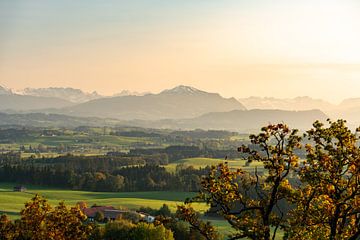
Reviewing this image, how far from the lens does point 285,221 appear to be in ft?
58.7

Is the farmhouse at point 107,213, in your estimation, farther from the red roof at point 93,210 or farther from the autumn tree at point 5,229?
the autumn tree at point 5,229

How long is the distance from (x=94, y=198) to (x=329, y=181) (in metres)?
109

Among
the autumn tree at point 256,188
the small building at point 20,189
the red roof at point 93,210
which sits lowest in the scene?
the small building at point 20,189

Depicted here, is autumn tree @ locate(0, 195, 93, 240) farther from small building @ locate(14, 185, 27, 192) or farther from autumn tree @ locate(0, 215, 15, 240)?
small building @ locate(14, 185, 27, 192)

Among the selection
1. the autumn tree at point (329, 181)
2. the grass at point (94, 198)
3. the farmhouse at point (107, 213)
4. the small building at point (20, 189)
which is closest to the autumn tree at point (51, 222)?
the autumn tree at point (329, 181)

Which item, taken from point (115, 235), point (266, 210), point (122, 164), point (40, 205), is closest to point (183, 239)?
point (115, 235)

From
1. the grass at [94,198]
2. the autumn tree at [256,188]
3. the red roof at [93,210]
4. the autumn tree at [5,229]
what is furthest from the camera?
the grass at [94,198]

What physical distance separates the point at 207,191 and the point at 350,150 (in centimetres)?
488

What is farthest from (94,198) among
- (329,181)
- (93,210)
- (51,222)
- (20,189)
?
(329,181)

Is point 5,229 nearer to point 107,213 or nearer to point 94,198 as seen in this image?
point 107,213

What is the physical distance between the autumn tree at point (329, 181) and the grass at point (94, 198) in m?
84.8

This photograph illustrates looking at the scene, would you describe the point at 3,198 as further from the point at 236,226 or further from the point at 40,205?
the point at 236,226

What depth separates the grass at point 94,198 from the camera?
108m

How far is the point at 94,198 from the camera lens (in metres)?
123
